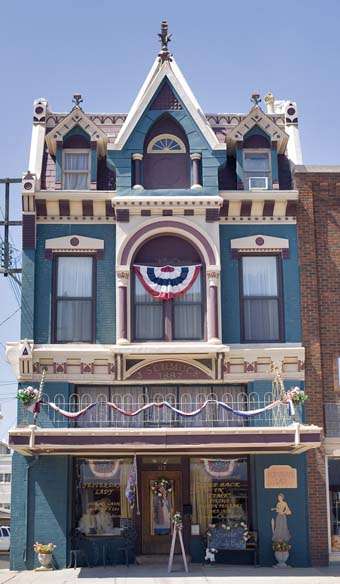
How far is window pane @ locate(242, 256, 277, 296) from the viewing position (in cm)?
2528

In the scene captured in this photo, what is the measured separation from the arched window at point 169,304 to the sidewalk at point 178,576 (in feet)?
20.0

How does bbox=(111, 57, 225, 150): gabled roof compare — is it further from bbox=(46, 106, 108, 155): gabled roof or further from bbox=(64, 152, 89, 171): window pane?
bbox=(64, 152, 89, 171): window pane

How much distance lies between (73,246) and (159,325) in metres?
3.30

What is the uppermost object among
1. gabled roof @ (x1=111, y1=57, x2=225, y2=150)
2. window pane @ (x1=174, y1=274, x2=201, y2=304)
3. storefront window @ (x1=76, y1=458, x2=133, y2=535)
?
gabled roof @ (x1=111, y1=57, x2=225, y2=150)

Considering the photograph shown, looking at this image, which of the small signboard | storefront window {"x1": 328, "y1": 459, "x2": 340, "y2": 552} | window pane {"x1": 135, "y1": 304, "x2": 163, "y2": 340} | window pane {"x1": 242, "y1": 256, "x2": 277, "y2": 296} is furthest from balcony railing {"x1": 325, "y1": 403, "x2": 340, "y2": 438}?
window pane {"x1": 135, "y1": 304, "x2": 163, "y2": 340}

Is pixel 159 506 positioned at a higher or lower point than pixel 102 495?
lower

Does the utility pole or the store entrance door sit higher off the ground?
the utility pole

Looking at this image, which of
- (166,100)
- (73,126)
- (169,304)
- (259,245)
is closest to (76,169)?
(73,126)

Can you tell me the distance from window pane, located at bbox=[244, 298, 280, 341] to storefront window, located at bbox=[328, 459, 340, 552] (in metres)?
3.85

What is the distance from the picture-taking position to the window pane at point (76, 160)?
85.5ft

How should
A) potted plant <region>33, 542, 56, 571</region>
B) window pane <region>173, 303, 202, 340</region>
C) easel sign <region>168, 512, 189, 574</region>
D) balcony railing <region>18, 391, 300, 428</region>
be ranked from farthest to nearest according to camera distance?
window pane <region>173, 303, 202, 340</region> → balcony railing <region>18, 391, 300, 428</region> → potted plant <region>33, 542, 56, 571</region> → easel sign <region>168, 512, 189, 574</region>

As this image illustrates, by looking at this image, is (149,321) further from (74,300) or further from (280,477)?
(280,477)

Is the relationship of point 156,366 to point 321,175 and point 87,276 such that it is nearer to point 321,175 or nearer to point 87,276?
point 87,276

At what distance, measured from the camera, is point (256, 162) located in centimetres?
2627
